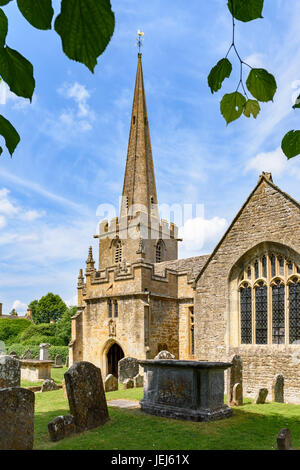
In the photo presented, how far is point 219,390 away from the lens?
952 centimetres

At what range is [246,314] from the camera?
47.4 ft

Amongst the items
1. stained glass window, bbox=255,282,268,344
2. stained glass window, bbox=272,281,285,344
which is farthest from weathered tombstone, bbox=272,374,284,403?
stained glass window, bbox=255,282,268,344

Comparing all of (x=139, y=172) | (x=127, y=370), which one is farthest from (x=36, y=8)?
(x=139, y=172)

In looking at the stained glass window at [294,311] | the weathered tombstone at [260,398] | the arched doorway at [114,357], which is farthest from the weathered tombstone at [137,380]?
the stained glass window at [294,311]

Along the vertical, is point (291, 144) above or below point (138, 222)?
below

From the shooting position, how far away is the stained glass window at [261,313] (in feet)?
45.4

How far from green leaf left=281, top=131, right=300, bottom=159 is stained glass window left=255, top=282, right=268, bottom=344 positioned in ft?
43.7

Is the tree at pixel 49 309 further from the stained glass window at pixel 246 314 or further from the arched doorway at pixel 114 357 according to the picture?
the stained glass window at pixel 246 314

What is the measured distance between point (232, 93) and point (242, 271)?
13581 millimetres

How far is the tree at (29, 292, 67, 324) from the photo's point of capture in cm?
6031

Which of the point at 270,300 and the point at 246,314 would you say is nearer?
the point at 270,300

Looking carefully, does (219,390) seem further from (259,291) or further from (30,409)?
(259,291)

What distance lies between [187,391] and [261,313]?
5711 mm

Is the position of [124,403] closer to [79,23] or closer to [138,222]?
[79,23]
